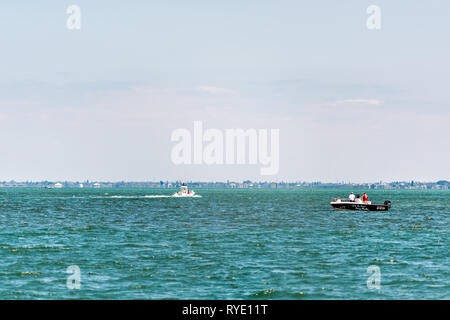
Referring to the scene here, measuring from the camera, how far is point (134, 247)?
159ft

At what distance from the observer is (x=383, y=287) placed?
31.1m

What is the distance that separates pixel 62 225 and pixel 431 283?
52106mm

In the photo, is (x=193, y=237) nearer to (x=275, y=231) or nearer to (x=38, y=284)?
(x=275, y=231)

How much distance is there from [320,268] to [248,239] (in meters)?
18.1
